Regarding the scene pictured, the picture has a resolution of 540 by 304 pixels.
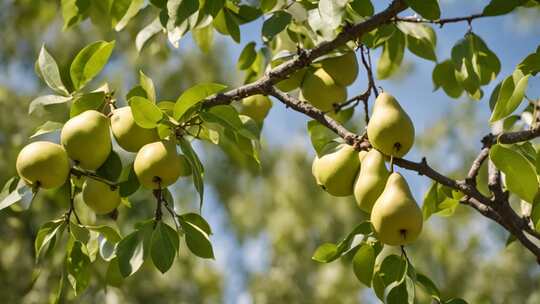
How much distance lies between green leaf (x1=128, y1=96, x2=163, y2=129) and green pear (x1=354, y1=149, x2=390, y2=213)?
26 centimetres

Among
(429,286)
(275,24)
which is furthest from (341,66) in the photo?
(429,286)

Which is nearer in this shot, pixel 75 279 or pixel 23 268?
pixel 75 279

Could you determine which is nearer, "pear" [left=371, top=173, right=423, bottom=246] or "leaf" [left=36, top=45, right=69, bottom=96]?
"pear" [left=371, top=173, right=423, bottom=246]

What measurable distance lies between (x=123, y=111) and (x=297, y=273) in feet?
19.6

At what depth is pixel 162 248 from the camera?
0.87 meters

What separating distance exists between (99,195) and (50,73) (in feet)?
0.63

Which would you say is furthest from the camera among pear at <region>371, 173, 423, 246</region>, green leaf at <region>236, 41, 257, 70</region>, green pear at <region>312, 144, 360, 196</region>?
green leaf at <region>236, 41, 257, 70</region>

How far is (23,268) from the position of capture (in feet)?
12.4

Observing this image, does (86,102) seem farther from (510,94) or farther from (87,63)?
(510,94)

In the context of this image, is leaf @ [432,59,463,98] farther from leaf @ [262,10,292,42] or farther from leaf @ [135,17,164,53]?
leaf @ [135,17,164,53]

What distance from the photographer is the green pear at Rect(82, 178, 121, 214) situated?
3.18 ft

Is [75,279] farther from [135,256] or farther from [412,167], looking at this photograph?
[412,167]

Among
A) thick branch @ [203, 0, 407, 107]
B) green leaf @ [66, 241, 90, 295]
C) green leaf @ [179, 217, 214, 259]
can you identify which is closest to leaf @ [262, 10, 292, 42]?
thick branch @ [203, 0, 407, 107]

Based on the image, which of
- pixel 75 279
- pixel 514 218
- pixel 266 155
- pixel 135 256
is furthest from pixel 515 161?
pixel 266 155
